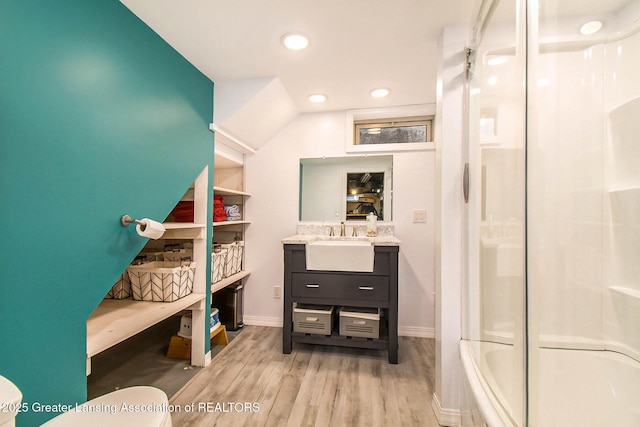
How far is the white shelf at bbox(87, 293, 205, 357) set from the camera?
3.70 ft

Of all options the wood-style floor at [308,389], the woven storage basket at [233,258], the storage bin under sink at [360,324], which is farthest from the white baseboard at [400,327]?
the storage bin under sink at [360,324]

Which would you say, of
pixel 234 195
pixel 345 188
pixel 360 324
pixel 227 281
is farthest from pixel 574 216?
pixel 234 195

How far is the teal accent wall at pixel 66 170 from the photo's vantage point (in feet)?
2.73

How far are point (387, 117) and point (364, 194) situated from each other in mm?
780

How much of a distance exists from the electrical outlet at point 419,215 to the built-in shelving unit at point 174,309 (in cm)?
178

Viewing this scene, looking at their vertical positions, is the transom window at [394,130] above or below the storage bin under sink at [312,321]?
above

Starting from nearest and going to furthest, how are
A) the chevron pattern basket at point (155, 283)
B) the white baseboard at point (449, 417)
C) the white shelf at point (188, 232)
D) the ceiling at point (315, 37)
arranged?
the ceiling at point (315, 37)
the white baseboard at point (449, 417)
the chevron pattern basket at point (155, 283)
the white shelf at point (188, 232)

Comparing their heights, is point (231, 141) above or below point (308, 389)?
above

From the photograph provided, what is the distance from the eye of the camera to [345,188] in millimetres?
2584

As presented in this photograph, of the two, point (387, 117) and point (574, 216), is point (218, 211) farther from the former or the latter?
point (574, 216)

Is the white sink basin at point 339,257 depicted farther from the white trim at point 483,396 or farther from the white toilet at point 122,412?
the white toilet at point 122,412

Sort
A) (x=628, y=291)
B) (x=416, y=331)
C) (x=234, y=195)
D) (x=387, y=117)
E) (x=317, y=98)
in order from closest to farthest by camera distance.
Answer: (x=628, y=291), (x=317, y=98), (x=416, y=331), (x=387, y=117), (x=234, y=195)

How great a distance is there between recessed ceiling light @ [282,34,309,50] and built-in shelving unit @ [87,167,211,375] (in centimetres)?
100

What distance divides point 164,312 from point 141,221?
56 centimetres
